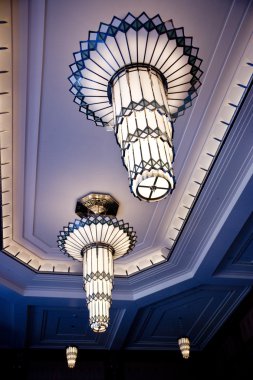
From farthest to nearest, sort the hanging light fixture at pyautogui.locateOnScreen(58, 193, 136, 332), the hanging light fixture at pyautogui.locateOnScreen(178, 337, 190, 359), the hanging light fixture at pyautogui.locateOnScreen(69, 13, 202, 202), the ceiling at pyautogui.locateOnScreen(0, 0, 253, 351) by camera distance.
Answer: the hanging light fixture at pyautogui.locateOnScreen(178, 337, 190, 359) < the hanging light fixture at pyautogui.locateOnScreen(58, 193, 136, 332) < the ceiling at pyautogui.locateOnScreen(0, 0, 253, 351) < the hanging light fixture at pyautogui.locateOnScreen(69, 13, 202, 202)

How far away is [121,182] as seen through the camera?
3.69m

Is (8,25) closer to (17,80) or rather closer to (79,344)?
(17,80)

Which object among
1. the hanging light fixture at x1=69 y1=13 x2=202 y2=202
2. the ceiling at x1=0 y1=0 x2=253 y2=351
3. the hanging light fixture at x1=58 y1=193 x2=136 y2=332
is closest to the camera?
the hanging light fixture at x1=69 y1=13 x2=202 y2=202

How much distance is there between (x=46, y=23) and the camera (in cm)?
237

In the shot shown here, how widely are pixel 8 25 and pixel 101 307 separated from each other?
7.84 ft

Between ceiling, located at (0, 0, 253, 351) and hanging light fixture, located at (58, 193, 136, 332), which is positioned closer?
ceiling, located at (0, 0, 253, 351)

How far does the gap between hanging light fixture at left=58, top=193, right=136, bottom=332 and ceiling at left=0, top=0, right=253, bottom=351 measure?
22.1 inches

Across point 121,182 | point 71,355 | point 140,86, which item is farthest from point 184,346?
point 140,86

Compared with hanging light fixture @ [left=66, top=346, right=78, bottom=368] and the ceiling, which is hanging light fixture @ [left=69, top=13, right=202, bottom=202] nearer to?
the ceiling

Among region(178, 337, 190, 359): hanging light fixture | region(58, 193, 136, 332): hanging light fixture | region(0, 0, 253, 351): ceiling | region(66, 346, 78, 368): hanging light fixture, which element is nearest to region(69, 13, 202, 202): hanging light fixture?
region(0, 0, 253, 351): ceiling

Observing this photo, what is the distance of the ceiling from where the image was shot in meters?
2.43

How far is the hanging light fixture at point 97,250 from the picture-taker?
3109 millimetres

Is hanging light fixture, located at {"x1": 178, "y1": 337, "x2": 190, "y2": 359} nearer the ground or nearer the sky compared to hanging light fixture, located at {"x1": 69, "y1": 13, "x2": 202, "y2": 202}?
nearer the ground

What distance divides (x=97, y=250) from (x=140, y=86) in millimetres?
1883
